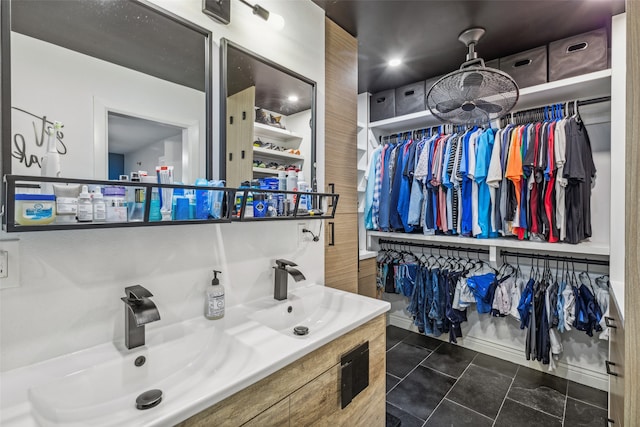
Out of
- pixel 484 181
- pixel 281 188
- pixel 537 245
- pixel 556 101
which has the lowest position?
pixel 537 245

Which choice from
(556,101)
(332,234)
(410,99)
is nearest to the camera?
(332,234)

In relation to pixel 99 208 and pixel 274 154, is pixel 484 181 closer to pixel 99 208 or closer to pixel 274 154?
pixel 274 154

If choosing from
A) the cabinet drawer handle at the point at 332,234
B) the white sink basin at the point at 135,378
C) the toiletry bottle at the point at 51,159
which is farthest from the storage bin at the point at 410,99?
the toiletry bottle at the point at 51,159

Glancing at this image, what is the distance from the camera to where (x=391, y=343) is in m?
2.95

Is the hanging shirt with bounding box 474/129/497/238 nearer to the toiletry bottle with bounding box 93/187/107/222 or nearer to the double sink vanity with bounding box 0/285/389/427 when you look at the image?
the double sink vanity with bounding box 0/285/389/427

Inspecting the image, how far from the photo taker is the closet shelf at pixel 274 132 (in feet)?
4.96

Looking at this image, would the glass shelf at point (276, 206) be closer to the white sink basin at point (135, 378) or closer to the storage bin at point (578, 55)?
the white sink basin at point (135, 378)

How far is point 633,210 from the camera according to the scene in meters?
0.79

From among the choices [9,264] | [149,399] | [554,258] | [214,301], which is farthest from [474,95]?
[9,264]

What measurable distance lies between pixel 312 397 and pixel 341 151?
1.46 metres

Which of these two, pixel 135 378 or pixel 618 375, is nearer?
pixel 135 378

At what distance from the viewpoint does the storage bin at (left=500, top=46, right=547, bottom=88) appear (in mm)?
2277

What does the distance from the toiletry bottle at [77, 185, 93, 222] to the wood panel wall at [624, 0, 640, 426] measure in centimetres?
147

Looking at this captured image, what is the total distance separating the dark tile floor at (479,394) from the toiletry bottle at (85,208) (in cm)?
204
